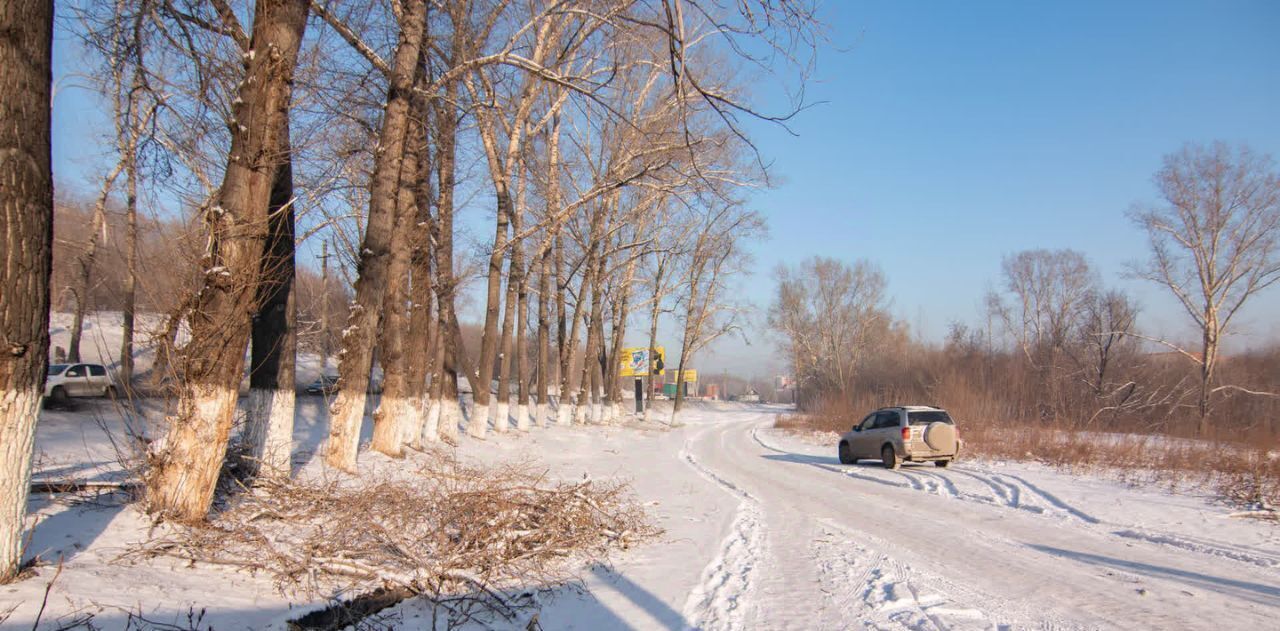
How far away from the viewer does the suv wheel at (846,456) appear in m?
19.9

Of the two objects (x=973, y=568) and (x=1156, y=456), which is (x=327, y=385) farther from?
(x=1156, y=456)

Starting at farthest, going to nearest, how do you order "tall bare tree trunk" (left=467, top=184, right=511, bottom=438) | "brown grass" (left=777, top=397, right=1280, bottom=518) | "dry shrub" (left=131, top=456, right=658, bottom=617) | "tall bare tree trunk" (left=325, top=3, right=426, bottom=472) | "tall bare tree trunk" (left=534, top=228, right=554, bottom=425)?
"tall bare tree trunk" (left=534, top=228, right=554, bottom=425) → "tall bare tree trunk" (left=467, top=184, right=511, bottom=438) → "brown grass" (left=777, top=397, right=1280, bottom=518) → "tall bare tree trunk" (left=325, top=3, right=426, bottom=472) → "dry shrub" (left=131, top=456, right=658, bottom=617)

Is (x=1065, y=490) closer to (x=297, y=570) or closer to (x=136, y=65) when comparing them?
(x=297, y=570)

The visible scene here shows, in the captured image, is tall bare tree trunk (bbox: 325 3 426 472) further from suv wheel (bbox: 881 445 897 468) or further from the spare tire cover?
the spare tire cover

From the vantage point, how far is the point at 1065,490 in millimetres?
12680

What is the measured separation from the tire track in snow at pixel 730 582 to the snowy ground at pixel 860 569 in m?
0.03

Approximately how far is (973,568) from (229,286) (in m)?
7.57

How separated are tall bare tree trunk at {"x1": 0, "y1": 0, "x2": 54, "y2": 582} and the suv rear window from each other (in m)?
17.1

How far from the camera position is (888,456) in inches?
702

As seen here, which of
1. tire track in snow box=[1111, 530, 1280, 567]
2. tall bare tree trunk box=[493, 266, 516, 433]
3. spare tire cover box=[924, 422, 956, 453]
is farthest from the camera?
tall bare tree trunk box=[493, 266, 516, 433]

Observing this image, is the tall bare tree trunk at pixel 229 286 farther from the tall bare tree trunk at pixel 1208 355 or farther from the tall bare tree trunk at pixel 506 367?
the tall bare tree trunk at pixel 1208 355

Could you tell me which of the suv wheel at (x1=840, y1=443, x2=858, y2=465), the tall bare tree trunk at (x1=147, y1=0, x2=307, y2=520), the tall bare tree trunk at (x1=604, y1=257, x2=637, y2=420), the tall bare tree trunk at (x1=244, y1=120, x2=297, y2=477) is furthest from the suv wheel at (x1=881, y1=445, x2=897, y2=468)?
the tall bare tree trunk at (x1=604, y1=257, x2=637, y2=420)

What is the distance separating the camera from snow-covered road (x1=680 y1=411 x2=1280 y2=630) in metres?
5.32

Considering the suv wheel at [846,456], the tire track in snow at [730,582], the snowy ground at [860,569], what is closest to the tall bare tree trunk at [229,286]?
the snowy ground at [860,569]
